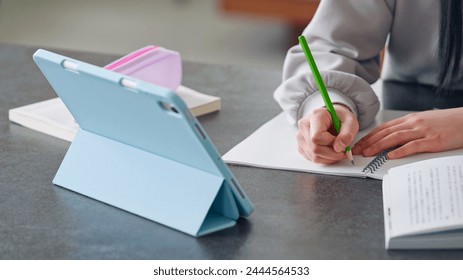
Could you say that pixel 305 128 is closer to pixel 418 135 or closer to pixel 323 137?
pixel 323 137

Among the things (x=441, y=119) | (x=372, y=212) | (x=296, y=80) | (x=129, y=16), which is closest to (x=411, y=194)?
(x=372, y=212)

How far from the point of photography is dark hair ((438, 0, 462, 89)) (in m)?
1.44

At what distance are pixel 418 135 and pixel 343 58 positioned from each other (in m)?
0.29

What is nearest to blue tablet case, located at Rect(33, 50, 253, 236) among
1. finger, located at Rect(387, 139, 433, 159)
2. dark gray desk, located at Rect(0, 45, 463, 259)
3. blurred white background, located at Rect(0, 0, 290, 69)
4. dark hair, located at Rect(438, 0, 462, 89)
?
dark gray desk, located at Rect(0, 45, 463, 259)

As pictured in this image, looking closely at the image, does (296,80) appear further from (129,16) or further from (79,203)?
(129,16)

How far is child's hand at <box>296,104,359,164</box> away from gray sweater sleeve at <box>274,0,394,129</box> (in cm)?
11

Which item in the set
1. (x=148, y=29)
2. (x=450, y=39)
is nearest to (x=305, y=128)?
(x=450, y=39)

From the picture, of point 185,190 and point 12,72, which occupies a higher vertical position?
point 185,190

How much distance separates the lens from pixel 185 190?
3.33 ft

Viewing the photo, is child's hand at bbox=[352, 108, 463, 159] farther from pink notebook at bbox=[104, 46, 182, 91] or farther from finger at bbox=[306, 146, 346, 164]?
pink notebook at bbox=[104, 46, 182, 91]

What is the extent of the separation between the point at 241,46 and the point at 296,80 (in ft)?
9.71

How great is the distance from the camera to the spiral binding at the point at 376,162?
1190 mm

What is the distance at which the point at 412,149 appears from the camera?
4.07 feet

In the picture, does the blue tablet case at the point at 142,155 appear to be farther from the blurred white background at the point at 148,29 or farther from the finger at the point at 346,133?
the blurred white background at the point at 148,29
